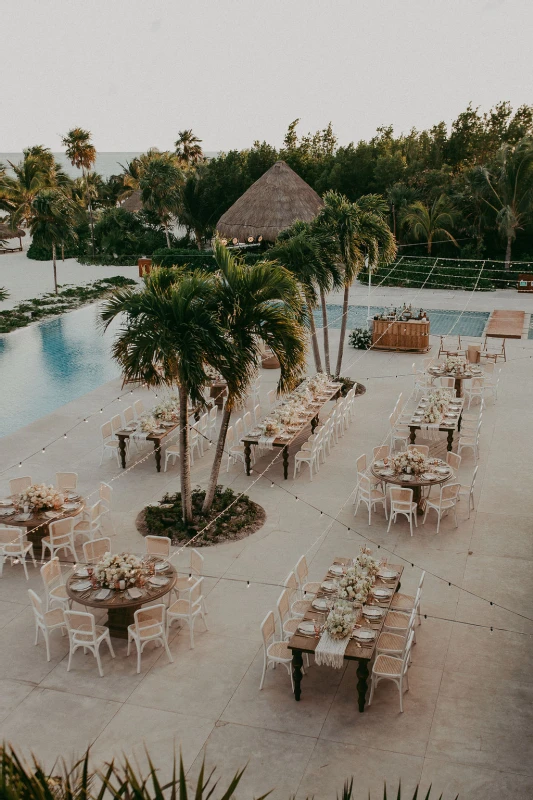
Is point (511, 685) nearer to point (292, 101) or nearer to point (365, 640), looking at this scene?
point (365, 640)

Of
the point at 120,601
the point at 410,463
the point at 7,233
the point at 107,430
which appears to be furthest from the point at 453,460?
the point at 7,233

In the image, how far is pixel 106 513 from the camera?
13453 mm

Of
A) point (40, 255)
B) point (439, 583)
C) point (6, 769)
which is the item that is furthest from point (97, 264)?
point (6, 769)

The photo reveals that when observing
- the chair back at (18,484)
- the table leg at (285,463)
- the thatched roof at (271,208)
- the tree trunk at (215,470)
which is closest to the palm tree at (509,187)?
the thatched roof at (271,208)

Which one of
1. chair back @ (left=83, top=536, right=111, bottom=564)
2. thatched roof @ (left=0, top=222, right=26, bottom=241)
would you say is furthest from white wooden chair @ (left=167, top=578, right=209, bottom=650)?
thatched roof @ (left=0, top=222, right=26, bottom=241)

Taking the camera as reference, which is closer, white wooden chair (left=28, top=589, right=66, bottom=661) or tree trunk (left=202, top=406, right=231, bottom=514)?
white wooden chair (left=28, top=589, right=66, bottom=661)

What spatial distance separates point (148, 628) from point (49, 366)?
58.5 feet

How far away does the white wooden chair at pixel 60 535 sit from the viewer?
12.1 meters

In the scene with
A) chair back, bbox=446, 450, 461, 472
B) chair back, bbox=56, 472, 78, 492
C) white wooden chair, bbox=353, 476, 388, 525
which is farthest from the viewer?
chair back, bbox=446, 450, 461, 472

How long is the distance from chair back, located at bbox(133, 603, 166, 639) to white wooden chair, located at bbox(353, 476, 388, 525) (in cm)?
480

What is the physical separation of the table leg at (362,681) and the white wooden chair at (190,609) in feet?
7.68

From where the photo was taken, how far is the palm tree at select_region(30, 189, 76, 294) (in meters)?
35.2

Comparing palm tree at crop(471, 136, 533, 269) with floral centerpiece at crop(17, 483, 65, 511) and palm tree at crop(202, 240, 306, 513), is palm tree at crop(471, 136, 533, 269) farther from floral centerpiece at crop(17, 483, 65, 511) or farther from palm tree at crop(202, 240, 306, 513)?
floral centerpiece at crop(17, 483, 65, 511)

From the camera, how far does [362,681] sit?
8797mm
